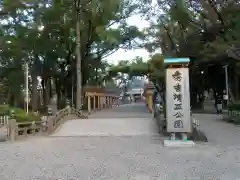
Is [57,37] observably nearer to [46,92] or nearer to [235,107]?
[46,92]

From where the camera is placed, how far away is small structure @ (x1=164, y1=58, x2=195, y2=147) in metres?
13.2

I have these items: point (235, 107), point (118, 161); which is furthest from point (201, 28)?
point (118, 161)

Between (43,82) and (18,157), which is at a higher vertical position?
(43,82)

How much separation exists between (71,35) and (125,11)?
6290 millimetres

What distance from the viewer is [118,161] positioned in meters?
9.45

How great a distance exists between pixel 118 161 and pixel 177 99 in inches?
188

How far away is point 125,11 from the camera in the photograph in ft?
125

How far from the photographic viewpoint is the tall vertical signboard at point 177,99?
1324 centimetres

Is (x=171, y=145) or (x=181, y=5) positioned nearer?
(x=171, y=145)

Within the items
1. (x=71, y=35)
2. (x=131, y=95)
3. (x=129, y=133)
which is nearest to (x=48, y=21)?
(x=71, y=35)

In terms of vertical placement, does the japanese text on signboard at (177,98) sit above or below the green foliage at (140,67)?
below

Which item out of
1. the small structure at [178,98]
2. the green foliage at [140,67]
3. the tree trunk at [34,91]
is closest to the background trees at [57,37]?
the tree trunk at [34,91]

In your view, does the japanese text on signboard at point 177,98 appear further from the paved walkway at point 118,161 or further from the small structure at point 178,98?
the paved walkway at point 118,161

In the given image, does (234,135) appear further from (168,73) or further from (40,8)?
(40,8)
